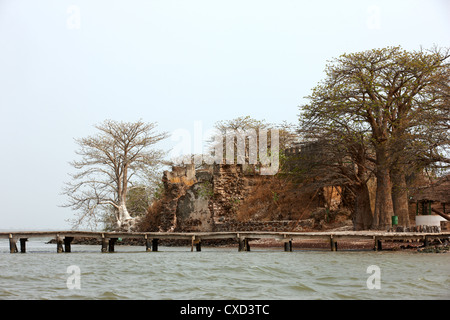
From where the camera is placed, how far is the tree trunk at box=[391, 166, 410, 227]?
27.6 metres

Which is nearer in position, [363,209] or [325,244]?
[363,209]

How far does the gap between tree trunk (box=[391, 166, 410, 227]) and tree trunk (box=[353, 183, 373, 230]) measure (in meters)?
1.36

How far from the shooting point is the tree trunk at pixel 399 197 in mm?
27594

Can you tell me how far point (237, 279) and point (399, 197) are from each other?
52.3ft

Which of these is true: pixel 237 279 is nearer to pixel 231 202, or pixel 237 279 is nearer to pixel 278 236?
pixel 278 236

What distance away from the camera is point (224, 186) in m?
36.1

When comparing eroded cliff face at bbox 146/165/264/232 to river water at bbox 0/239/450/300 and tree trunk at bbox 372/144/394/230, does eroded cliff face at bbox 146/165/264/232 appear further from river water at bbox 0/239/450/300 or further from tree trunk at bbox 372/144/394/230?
river water at bbox 0/239/450/300

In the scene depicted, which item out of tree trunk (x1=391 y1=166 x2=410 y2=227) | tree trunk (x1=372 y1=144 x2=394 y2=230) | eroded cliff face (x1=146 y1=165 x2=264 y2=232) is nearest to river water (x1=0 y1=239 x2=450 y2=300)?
tree trunk (x1=372 y1=144 x2=394 y2=230)

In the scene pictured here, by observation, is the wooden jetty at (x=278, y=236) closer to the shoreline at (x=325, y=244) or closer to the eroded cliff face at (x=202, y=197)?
the shoreline at (x=325, y=244)

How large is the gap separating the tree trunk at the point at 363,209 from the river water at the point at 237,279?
29.2 ft

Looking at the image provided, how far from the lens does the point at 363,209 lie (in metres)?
29.9

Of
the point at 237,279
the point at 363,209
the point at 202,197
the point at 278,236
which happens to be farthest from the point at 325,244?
the point at 237,279

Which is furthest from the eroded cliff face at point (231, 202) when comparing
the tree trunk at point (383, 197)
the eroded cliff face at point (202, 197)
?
the tree trunk at point (383, 197)
